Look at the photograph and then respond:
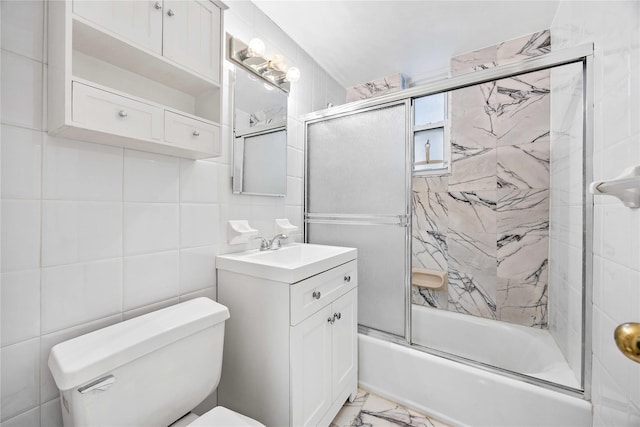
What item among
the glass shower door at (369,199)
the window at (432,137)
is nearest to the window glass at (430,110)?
the window at (432,137)

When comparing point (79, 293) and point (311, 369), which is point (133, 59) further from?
point (311, 369)

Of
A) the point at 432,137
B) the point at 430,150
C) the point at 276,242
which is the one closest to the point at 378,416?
the point at 276,242

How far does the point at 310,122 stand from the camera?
204 cm

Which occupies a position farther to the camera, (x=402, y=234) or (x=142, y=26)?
(x=402, y=234)

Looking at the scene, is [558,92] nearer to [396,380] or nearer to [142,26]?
[396,380]

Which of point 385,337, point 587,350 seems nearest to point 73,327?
point 385,337

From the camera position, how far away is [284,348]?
1115 mm

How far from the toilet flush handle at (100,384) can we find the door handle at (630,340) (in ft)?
3.80

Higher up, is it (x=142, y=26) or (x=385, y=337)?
(x=142, y=26)

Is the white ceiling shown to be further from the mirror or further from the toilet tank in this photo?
the toilet tank

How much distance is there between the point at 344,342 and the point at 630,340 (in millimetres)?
1223

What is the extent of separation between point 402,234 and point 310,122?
106cm

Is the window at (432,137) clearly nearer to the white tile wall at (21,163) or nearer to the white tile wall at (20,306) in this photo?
the white tile wall at (21,163)

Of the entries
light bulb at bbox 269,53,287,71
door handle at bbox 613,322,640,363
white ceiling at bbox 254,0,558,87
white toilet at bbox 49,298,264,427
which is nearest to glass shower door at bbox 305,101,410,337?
light bulb at bbox 269,53,287,71
